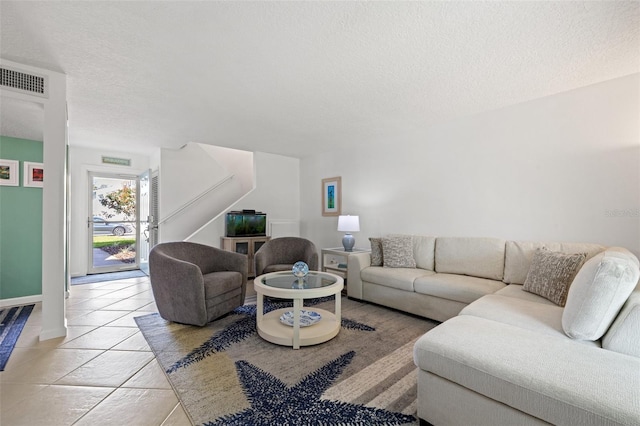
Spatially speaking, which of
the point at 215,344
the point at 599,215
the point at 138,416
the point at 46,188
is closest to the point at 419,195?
the point at 599,215

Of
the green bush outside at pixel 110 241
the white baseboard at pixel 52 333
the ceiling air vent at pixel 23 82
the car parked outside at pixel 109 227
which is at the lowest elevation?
the white baseboard at pixel 52 333

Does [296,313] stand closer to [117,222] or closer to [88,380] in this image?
[88,380]

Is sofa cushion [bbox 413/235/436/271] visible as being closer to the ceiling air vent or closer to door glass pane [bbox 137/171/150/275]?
the ceiling air vent

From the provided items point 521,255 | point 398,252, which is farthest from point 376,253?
point 521,255

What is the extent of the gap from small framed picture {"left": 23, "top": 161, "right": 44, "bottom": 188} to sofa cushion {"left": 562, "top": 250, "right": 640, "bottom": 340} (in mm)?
5336

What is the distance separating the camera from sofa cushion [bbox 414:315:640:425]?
1.07 metres

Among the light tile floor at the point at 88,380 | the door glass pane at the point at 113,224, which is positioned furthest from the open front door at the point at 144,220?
the light tile floor at the point at 88,380

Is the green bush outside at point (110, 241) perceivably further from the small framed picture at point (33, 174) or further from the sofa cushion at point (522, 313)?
the sofa cushion at point (522, 313)

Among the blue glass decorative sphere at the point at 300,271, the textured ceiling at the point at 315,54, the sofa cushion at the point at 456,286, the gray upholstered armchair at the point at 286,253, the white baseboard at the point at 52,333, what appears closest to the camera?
the textured ceiling at the point at 315,54

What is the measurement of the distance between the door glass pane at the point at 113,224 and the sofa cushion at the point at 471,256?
5.83 metres

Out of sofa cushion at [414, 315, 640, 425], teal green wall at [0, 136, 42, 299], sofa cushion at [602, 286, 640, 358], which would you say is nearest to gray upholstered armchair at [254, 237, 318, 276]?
sofa cushion at [414, 315, 640, 425]

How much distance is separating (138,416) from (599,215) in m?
3.93

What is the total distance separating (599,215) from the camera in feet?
8.79

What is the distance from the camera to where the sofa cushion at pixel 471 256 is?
306cm
